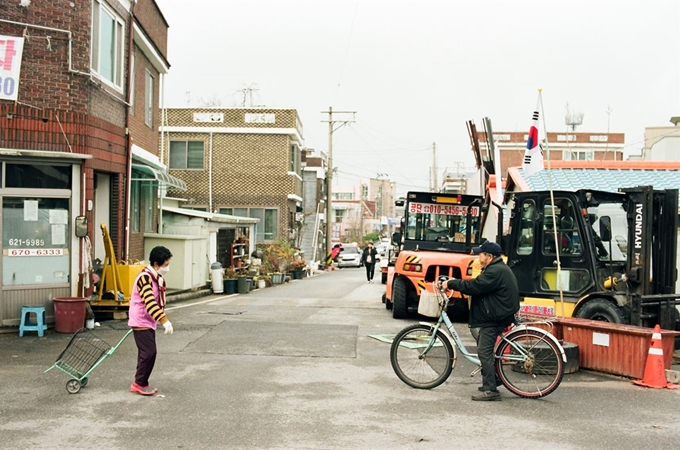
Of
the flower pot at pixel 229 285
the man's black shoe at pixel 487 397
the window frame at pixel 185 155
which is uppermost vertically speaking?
the window frame at pixel 185 155

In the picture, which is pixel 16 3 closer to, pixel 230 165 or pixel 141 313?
pixel 141 313

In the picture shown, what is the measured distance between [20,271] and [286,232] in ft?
97.7

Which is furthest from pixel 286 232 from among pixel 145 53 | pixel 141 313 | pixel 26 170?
pixel 141 313

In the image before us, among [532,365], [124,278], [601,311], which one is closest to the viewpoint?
[532,365]

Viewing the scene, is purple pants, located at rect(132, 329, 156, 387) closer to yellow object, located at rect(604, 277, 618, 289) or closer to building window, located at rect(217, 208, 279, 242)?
yellow object, located at rect(604, 277, 618, 289)

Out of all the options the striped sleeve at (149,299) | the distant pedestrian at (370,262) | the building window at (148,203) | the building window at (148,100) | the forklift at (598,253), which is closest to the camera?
the striped sleeve at (149,299)

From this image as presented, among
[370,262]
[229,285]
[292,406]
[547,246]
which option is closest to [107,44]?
[547,246]

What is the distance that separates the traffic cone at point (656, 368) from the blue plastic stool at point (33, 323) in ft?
31.0

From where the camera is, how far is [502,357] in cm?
889

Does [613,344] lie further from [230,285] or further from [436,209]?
[230,285]

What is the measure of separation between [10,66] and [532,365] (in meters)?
9.97

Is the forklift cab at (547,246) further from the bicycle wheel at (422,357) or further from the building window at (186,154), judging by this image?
the building window at (186,154)

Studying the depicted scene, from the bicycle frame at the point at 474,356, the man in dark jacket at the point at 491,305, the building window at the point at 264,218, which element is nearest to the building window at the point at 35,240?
the bicycle frame at the point at 474,356

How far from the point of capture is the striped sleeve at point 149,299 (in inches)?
334
